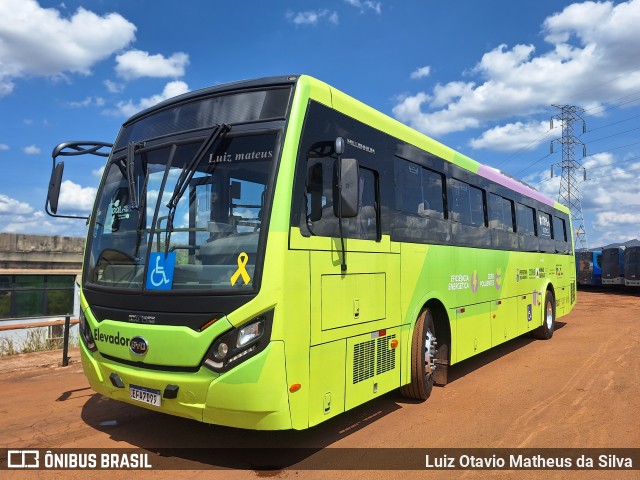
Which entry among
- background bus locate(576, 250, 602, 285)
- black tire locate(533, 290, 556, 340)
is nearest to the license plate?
black tire locate(533, 290, 556, 340)

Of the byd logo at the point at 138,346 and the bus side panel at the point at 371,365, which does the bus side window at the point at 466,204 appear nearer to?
the bus side panel at the point at 371,365

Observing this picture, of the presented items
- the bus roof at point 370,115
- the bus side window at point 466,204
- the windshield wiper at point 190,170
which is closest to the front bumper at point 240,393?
the windshield wiper at point 190,170

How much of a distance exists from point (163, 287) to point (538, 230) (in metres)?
9.97

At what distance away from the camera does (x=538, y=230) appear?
464 inches

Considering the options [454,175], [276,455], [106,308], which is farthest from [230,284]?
[454,175]

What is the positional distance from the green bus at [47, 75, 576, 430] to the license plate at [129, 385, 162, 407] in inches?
0.6

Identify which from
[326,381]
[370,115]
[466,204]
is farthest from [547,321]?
[326,381]

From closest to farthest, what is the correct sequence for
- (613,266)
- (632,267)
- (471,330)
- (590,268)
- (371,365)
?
(371,365) < (471,330) < (632,267) < (613,266) < (590,268)

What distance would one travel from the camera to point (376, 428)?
5422 mm

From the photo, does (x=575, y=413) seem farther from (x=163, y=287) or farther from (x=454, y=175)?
(x=163, y=287)

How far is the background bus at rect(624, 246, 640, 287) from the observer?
3216cm

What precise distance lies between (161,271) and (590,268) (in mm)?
43190

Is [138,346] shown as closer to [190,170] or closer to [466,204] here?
[190,170]

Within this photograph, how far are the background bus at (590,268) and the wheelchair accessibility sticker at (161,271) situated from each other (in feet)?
137
